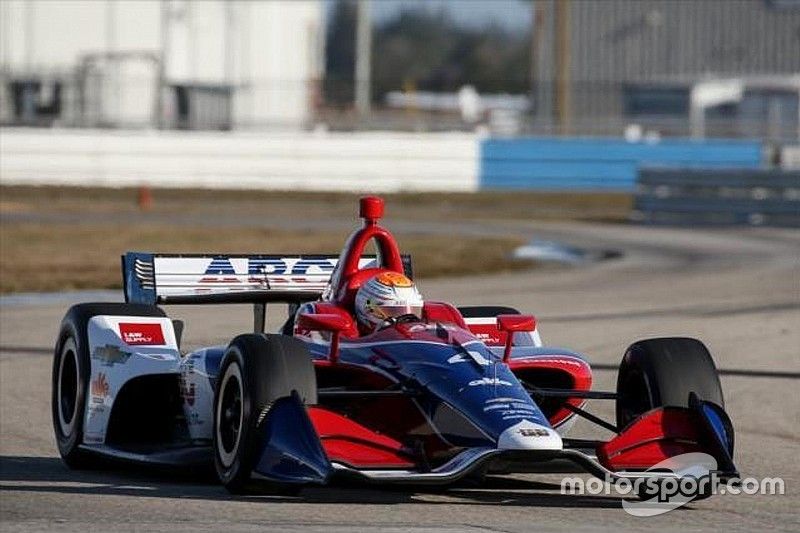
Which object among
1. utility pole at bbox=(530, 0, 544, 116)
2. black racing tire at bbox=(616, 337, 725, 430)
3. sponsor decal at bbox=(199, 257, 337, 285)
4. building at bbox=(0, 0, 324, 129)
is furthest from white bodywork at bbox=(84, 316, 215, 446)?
utility pole at bbox=(530, 0, 544, 116)

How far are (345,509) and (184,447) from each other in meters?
1.49

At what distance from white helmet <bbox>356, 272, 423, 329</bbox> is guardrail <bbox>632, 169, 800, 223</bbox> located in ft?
73.0

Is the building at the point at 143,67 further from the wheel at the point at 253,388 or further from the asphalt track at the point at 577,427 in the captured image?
the wheel at the point at 253,388

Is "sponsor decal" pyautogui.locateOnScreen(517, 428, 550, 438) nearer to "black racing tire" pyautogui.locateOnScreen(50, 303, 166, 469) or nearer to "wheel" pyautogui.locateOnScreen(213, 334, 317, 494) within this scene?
"wheel" pyautogui.locateOnScreen(213, 334, 317, 494)

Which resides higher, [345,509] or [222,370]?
[222,370]

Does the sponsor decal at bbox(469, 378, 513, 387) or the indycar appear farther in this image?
the sponsor decal at bbox(469, 378, 513, 387)

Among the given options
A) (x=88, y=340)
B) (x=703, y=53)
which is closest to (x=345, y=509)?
(x=88, y=340)

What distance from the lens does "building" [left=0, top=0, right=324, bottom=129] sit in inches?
1857

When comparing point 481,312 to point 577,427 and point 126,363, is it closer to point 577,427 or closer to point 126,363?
point 577,427

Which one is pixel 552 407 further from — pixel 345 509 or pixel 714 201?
pixel 714 201

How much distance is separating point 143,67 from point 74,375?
144ft

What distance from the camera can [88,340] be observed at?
9031 millimetres

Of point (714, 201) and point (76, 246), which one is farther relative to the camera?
point (714, 201)

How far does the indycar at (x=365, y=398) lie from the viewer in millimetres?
7230
